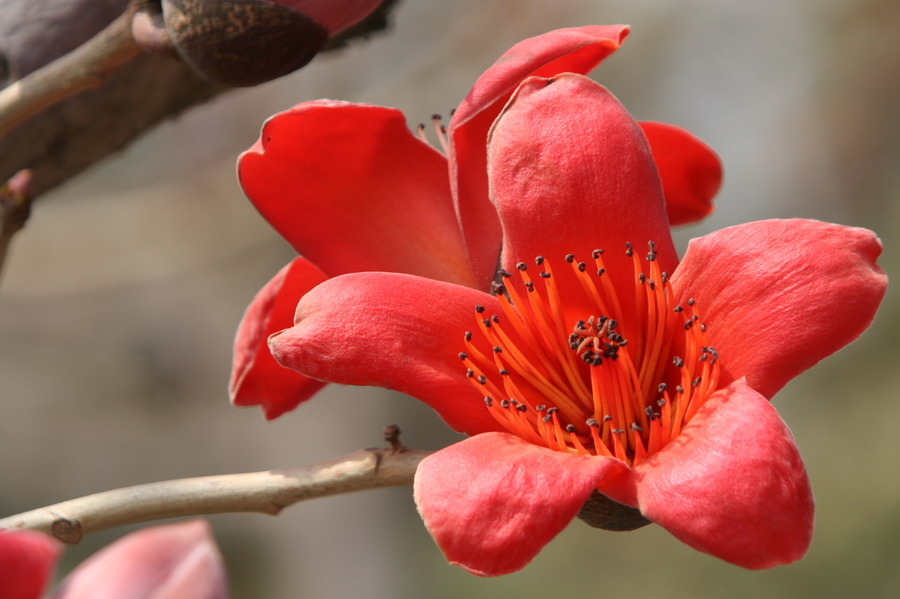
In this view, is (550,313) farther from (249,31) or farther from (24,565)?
(24,565)

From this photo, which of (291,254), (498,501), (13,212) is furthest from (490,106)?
(291,254)

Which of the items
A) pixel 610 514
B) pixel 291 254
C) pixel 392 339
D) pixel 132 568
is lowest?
pixel 291 254

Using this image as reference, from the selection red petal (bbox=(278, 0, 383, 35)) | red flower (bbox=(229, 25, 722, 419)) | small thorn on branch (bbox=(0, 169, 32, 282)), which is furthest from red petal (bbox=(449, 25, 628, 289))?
small thorn on branch (bbox=(0, 169, 32, 282))

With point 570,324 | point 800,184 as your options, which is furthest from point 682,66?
point 570,324

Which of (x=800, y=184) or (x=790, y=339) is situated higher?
(x=790, y=339)

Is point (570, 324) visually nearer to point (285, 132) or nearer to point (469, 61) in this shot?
point (285, 132)

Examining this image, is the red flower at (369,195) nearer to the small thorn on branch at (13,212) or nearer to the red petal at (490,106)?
the red petal at (490,106)
